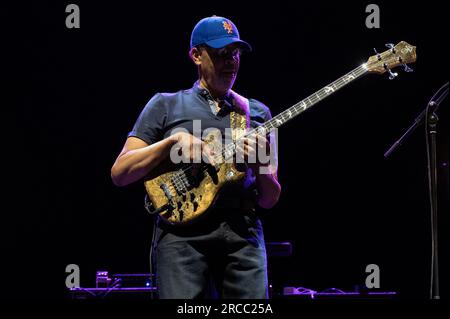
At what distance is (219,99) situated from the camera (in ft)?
10.3

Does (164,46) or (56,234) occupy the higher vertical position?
(164,46)

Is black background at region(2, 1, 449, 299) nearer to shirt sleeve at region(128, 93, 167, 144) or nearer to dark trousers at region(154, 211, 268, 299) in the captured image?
shirt sleeve at region(128, 93, 167, 144)

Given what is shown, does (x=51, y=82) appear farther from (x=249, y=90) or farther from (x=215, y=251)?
(x=215, y=251)

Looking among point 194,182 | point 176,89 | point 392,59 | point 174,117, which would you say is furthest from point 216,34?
point 176,89

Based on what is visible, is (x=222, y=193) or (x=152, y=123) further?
(x=152, y=123)

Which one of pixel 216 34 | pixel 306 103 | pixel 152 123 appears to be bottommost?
pixel 152 123

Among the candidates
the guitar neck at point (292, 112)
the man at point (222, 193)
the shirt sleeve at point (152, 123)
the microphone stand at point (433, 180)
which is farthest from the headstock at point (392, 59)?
the shirt sleeve at point (152, 123)

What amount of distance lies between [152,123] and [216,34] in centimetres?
60

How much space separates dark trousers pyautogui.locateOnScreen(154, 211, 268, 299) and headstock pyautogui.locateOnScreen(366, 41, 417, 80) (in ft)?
4.16

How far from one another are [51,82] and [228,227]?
364cm

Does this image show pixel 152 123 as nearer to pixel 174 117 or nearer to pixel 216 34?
pixel 174 117

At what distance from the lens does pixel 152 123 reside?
118 inches
